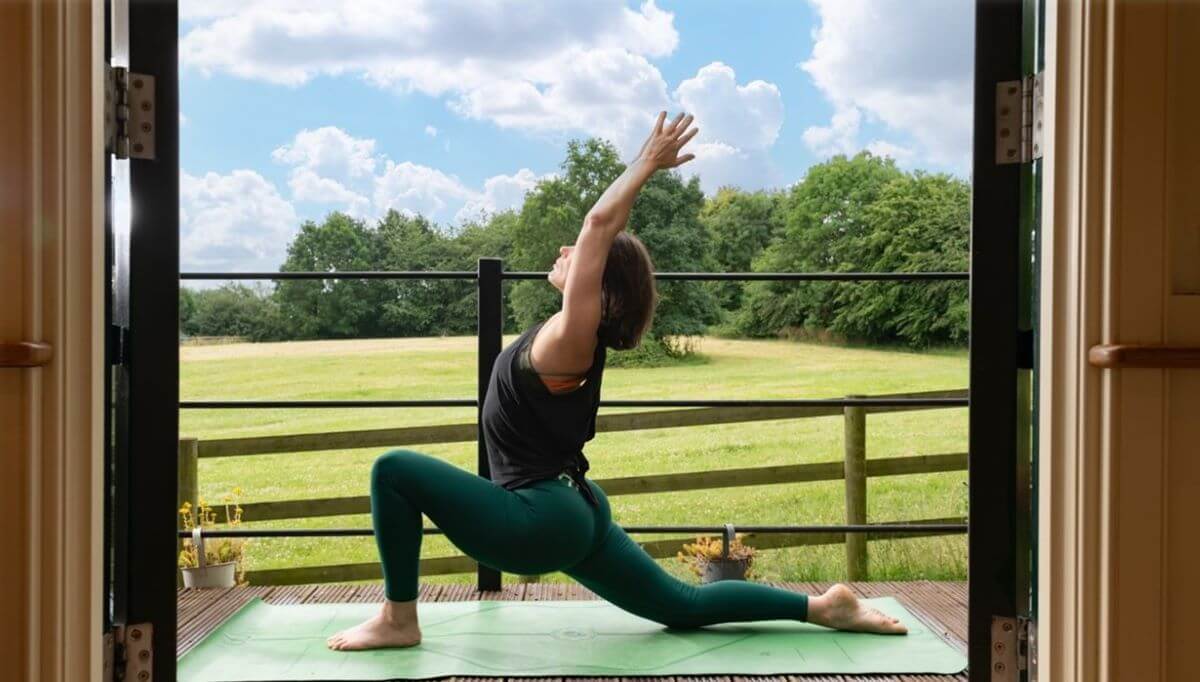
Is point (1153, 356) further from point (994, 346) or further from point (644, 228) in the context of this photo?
point (644, 228)

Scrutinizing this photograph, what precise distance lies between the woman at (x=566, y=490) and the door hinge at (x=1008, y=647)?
3.35ft

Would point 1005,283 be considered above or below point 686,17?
below

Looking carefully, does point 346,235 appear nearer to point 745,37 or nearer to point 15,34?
point 745,37

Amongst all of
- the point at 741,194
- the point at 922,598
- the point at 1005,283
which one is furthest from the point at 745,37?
the point at 1005,283

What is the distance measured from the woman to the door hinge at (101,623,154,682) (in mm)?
936

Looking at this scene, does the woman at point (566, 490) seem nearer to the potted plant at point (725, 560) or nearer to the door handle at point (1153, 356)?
the potted plant at point (725, 560)

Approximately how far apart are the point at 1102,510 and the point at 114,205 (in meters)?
1.23

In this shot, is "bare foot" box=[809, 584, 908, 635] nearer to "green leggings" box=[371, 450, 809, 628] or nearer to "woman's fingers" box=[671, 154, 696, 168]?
"green leggings" box=[371, 450, 809, 628]

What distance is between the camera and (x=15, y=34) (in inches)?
42.6

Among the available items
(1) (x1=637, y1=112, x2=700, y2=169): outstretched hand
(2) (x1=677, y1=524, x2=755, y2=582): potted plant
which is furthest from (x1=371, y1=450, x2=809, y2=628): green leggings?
(1) (x1=637, y1=112, x2=700, y2=169): outstretched hand

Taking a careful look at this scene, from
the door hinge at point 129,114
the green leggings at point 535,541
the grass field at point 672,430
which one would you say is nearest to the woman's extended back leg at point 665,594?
the green leggings at point 535,541

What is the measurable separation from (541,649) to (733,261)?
6.34 meters

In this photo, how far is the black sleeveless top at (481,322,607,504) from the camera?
7.53 feet

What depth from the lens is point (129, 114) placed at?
1243 millimetres
